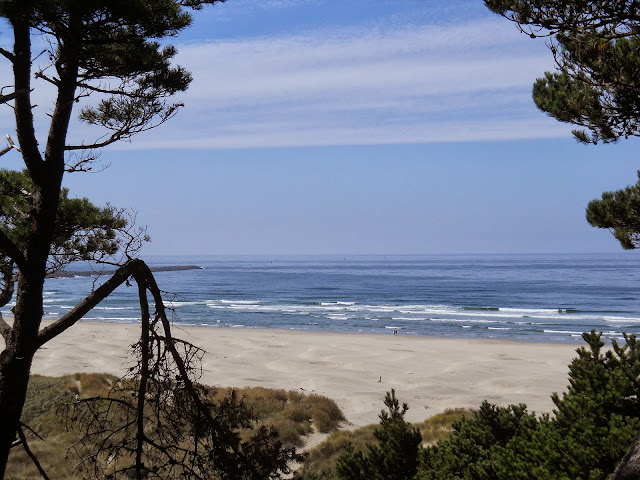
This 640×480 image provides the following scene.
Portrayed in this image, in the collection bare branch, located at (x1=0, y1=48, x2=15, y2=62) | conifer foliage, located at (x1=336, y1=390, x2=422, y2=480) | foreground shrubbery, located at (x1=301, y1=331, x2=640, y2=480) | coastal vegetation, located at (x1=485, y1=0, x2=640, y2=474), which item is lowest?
conifer foliage, located at (x1=336, y1=390, x2=422, y2=480)

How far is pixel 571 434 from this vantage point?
5.34 meters

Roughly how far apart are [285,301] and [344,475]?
60594mm

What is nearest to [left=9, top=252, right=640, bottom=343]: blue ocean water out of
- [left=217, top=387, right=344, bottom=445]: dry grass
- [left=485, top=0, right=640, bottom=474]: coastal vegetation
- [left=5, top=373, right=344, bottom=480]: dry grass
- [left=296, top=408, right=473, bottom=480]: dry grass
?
[left=5, top=373, right=344, bottom=480]: dry grass

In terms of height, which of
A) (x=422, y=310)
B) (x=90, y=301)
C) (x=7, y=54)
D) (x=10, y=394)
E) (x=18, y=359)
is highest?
(x=7, y=54)

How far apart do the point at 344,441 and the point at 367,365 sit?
43.7 feet

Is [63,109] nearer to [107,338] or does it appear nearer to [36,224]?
[36,224]

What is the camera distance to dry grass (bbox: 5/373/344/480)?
42.0ft

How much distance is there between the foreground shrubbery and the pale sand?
35.0 feet

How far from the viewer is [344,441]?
14.2 meters

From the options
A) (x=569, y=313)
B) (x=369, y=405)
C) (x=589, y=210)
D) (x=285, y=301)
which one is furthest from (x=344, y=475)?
(x=285, y=301)

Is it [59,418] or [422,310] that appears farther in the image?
[422,310]

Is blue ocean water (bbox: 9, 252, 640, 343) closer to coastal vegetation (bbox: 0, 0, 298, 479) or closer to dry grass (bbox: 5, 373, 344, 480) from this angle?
dry grass (bbox: 5, 373, 344, 480)

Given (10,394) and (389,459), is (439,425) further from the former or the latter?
(10,394)

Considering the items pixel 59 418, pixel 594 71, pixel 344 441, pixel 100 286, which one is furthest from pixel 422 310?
pixel 100 286
